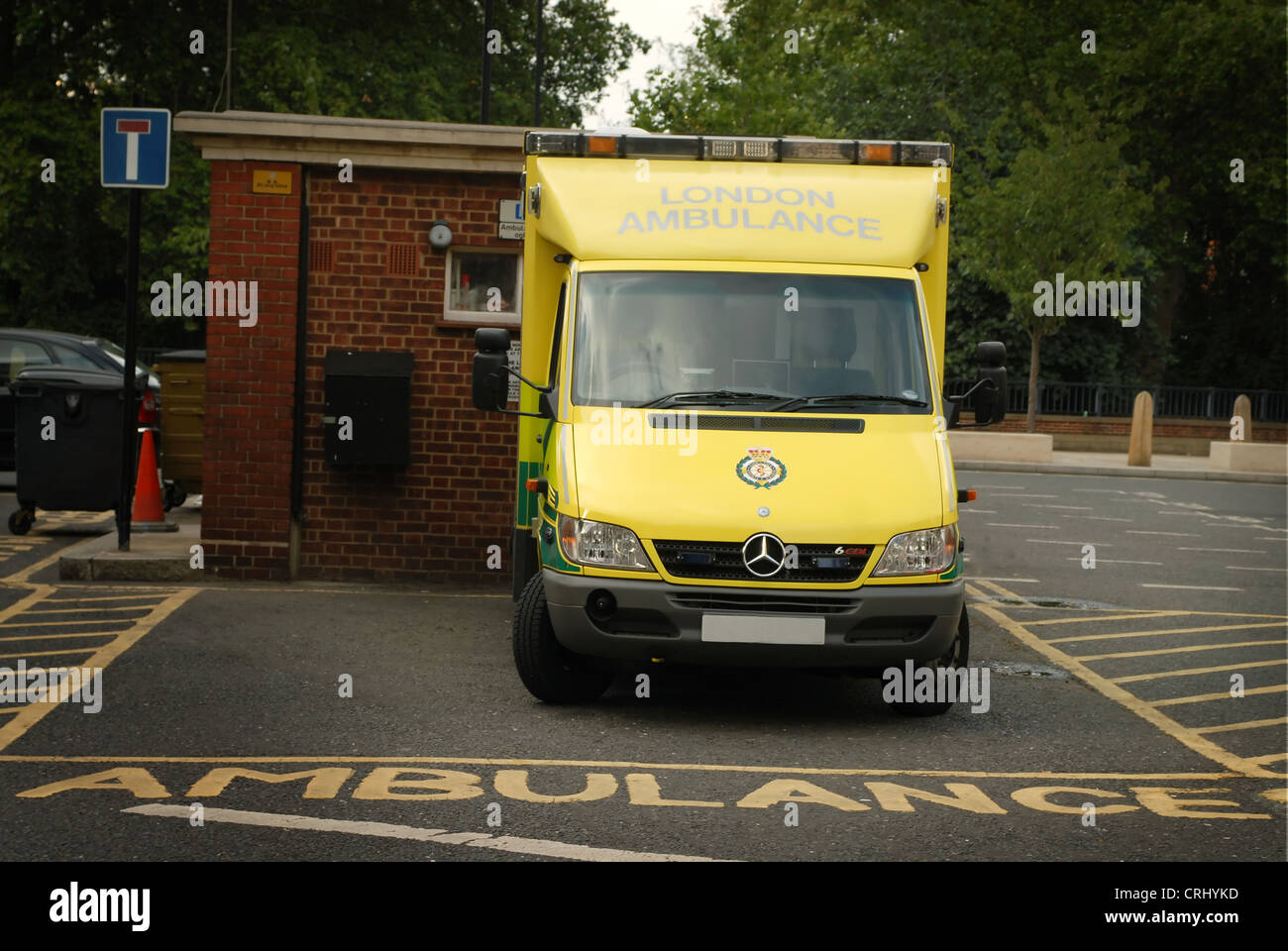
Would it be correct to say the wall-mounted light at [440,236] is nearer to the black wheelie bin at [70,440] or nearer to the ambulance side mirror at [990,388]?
the black wheelie bin at [70,440]

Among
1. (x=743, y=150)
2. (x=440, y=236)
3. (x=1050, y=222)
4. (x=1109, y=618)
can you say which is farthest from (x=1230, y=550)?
(x=1050, y=222)

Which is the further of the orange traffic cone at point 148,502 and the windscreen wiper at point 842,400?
the orange traffic cone at point 148,502

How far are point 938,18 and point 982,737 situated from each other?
38808mm

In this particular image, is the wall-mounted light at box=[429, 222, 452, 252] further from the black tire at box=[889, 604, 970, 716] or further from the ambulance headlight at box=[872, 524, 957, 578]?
the ambulance headlight at box=[872, 524, 957, 578]

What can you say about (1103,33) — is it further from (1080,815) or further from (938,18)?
(1080,815)

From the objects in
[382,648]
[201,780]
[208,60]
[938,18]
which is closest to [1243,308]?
[938,18]

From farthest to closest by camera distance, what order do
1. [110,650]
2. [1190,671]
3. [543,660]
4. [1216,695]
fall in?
1. [1190,671]
2. [110,650]
3. [1216,695]
4. [543,660]

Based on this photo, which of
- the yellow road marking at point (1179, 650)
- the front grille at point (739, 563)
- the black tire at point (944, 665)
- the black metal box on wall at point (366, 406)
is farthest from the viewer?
the black metal box on wall at point (366, 406)

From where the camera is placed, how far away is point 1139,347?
4288cm

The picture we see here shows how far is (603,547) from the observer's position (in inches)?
294

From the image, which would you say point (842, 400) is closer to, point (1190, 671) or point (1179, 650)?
point (1190, 671)

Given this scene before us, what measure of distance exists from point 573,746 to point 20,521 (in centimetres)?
923

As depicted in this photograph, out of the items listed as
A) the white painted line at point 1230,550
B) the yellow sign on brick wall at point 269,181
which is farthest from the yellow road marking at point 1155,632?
the yellow sign on brick wall at point 269,181

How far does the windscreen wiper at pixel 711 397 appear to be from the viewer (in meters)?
8.02
